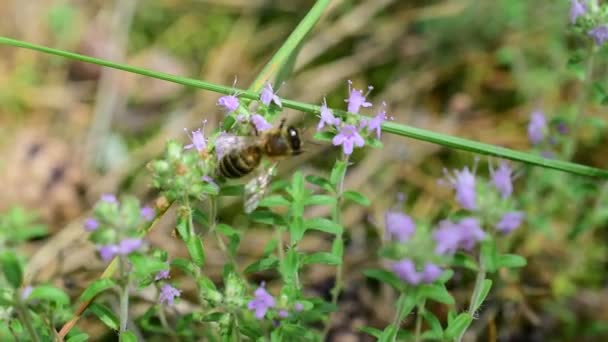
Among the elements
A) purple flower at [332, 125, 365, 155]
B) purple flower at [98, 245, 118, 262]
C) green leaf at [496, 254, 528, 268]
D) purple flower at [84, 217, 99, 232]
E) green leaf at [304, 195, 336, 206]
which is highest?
purple flower at [332, 125, 365, 155]

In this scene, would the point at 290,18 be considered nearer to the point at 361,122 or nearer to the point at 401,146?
the point at 401,146

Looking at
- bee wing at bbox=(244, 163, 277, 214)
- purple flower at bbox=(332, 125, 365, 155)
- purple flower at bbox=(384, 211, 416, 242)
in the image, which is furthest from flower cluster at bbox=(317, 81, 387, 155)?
purple flower at bbox=(384, 211, 416, 242)

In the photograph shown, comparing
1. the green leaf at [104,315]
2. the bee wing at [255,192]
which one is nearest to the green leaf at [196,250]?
the bee wing at [255,192]

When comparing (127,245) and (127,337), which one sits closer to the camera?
(127,245)

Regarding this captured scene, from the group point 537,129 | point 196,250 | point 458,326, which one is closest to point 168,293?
point 196,250

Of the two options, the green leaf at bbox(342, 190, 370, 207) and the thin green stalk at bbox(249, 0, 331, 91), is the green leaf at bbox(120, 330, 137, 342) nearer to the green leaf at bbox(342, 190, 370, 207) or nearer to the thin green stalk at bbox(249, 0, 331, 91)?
the green leaf at bbox(342, 190, 370, 207)

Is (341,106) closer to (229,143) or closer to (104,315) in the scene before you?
A: (229,143)
